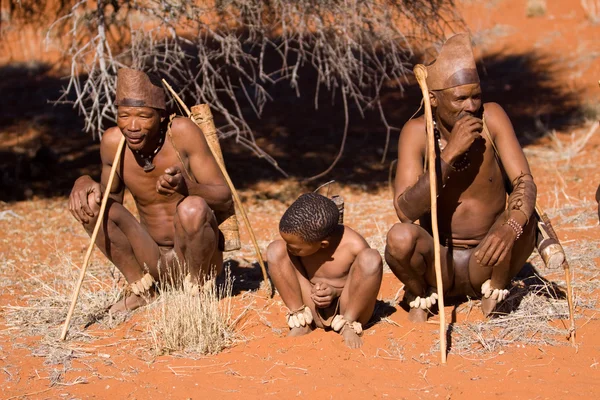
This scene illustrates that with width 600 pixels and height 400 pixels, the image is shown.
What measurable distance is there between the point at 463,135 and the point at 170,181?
1708 mm

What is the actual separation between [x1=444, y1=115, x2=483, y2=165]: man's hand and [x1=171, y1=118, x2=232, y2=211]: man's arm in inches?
61.4

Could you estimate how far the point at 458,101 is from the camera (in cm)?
457

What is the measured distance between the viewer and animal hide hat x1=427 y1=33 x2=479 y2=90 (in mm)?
4516

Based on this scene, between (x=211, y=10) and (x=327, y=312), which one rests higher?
(x=211, y=10)

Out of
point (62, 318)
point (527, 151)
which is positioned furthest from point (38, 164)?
point (527, 151)

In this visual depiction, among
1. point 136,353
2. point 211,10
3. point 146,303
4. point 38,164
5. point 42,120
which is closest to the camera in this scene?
point 136,353

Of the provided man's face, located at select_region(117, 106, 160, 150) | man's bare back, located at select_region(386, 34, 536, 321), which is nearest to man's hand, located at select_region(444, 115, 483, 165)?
man's bare back, located at select_region(386, 34, 536, 321)

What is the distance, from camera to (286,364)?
14.5 ft

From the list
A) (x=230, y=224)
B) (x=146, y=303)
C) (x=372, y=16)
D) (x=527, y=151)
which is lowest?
(x=527, y=151)

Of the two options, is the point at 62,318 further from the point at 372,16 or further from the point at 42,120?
the point at 42,120

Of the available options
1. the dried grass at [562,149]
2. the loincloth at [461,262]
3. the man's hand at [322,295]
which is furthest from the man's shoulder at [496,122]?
the dried grass at [562,149]

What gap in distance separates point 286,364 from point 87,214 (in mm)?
1633

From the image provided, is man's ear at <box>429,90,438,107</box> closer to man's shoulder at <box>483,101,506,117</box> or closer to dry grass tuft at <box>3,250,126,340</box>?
man's shoulder at <box>483,101,506,117</box>

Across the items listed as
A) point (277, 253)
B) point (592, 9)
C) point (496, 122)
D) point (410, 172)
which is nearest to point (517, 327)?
point (410, 172)
